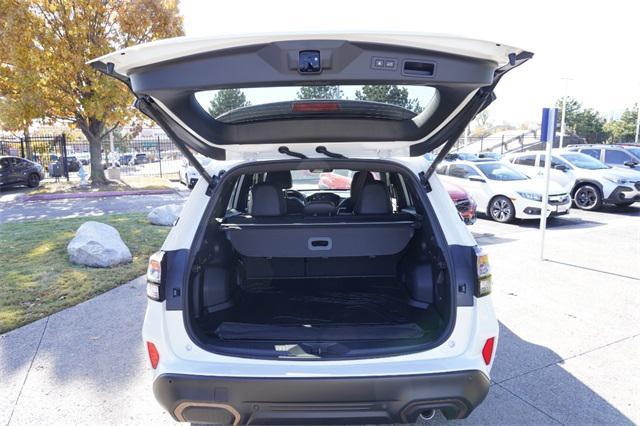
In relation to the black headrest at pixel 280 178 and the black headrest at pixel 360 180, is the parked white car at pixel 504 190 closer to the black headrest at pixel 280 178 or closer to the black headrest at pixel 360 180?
the black headrest at pixel 360 180

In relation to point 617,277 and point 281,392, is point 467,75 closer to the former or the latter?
point 281,392

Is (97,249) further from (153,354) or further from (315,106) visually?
(315,106)

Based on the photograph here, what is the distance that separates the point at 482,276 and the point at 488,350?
14.4 inches

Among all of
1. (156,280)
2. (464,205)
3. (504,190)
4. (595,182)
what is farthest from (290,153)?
(595,182)

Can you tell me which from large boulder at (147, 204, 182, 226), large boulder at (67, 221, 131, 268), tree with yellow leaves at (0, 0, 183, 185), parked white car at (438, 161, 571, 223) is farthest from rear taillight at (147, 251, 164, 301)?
tree with yellow leaves at (0, 0, 183, 185)

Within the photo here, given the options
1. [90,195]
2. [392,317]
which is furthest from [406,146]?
[90,195]

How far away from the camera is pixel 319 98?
7.42 feet

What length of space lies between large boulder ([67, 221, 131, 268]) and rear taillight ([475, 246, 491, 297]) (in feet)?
16.6

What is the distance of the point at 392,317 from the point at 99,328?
113 inches

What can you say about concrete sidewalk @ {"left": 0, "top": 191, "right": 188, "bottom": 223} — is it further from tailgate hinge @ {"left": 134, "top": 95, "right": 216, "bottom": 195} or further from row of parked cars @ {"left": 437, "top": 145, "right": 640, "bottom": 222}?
tailgate hinge @ {"left": 134, "top": 95, "right": 216, "bottom": 195}

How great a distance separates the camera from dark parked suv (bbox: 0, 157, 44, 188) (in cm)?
1608

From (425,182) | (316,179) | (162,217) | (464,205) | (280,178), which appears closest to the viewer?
(425,182)

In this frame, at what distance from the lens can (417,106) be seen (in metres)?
2.50

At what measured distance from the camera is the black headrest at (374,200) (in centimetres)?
314
